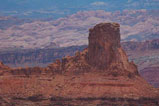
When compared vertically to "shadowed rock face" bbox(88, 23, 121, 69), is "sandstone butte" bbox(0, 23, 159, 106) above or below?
below

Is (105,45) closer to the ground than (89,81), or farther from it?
farther from it

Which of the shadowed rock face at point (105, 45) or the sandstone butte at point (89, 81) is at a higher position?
the shadowed rock face at point (105, 45)

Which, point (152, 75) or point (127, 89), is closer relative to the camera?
point (127, 89)

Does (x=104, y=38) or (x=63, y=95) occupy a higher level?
(x=104, y=38)

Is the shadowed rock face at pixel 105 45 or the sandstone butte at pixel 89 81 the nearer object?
the sandstone butte at pixel 89 81

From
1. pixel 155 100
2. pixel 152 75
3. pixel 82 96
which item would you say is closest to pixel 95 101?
pixel 82 96

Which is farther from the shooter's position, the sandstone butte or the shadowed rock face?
the shadowed rock face

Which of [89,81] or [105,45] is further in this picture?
[105,45]

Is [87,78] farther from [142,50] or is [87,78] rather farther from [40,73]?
[142,50]
